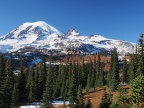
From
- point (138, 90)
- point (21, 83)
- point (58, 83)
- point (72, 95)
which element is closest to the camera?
point (138, 90)

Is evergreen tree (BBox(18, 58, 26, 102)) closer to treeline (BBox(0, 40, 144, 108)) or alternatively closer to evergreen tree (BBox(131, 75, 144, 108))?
treeline (BBox(0, 40, 144, 108))

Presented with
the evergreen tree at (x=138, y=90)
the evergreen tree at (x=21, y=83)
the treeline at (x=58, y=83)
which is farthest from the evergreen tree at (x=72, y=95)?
the evergreen tree at (x=21, y=83)

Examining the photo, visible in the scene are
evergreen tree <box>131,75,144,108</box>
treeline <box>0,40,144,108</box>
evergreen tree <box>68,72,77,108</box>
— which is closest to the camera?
evergreen tree <box>131,75,144,108</box>

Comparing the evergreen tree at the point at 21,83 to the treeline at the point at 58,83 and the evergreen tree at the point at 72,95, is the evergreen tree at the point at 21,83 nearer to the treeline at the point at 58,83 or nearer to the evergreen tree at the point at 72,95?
the treeline at the point at 58,83

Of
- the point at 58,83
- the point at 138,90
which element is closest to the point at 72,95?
the point at 138,90

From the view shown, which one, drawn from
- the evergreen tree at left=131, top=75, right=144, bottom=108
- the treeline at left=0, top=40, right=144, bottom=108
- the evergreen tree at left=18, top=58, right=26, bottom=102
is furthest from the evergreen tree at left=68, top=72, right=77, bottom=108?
the evergreen tree at left=18, top=58, right=26, bottom=102

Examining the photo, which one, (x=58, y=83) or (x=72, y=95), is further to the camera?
(x=58, y=83)

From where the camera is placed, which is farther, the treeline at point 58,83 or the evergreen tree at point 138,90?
the treeline at point 58,83

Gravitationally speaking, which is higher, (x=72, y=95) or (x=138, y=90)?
(x=138, y=90)

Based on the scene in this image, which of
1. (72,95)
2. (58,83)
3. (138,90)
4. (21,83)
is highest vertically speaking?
(138,90)

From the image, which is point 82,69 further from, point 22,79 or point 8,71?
point 8,71

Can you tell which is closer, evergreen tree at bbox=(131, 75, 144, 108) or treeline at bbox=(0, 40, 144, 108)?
evergreen tree at bbox=(131, 75, 144, 108)

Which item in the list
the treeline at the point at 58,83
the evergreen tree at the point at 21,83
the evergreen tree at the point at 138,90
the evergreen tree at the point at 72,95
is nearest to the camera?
the evergreen tree at the point at 138,90

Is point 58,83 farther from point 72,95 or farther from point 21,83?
point 72,95
